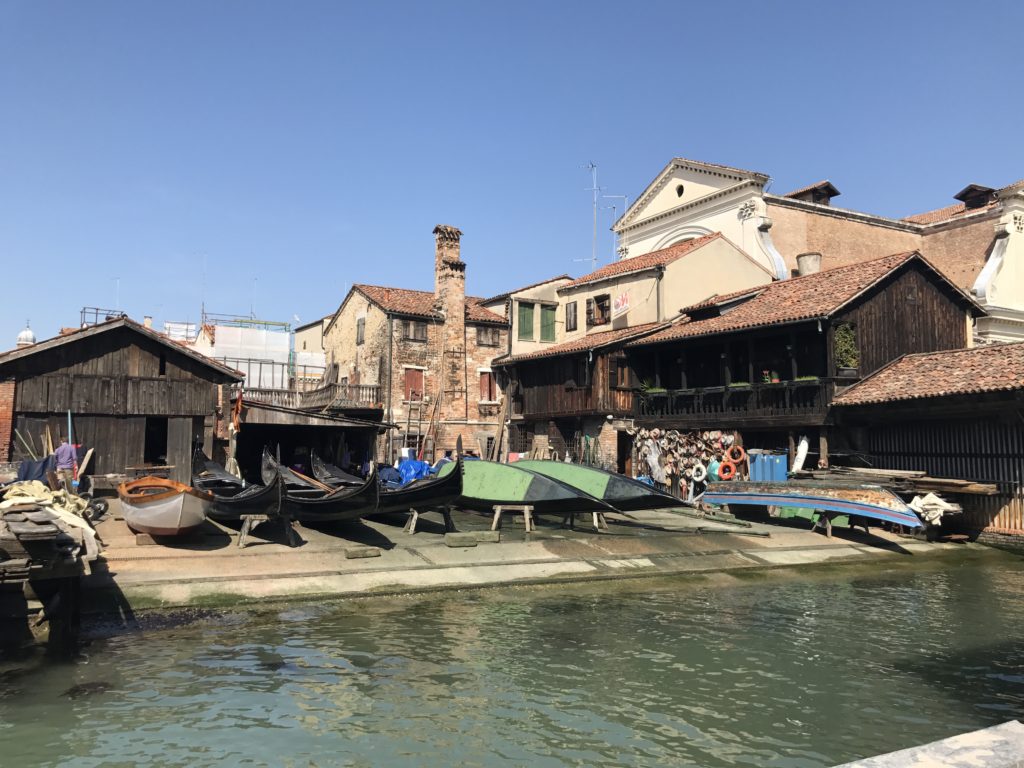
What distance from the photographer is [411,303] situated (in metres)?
34.6

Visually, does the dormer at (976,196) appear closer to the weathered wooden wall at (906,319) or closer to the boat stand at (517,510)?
the weathered wooden wall at (906,319)

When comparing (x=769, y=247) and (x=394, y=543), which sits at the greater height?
(x=769, y=247)

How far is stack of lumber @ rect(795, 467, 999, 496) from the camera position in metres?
17.3

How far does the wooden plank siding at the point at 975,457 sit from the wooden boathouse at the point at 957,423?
2 centimetres

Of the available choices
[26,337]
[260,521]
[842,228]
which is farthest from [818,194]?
[26,337]

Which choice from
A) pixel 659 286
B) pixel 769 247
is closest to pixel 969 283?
pixel 769 247

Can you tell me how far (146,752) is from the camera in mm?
6234

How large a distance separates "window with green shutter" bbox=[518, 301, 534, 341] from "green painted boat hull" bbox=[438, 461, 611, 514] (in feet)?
50.3

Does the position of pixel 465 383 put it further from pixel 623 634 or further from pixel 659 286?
pixel 623 634

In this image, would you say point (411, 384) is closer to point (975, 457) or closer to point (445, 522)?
point (445, 522)

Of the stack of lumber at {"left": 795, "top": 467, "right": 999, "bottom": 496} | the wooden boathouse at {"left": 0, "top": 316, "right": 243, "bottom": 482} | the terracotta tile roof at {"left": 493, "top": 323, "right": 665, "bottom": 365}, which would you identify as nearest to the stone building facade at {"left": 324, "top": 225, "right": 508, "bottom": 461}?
the terracotta tile roof at {"left": 493, "top": 323, "right": 665, "bottom": 365}

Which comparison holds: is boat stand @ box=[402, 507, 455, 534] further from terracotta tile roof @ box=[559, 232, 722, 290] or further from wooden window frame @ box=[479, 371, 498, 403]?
wooden window frame @ box=[479, 371, 498, 403]

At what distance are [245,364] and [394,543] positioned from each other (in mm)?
25868

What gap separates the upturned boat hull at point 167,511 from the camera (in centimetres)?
1242
